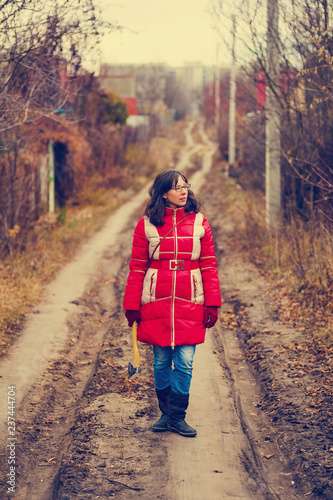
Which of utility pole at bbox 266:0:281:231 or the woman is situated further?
utility pole at bbox 266:0:281:231

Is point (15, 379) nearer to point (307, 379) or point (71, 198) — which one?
point (307, 379)

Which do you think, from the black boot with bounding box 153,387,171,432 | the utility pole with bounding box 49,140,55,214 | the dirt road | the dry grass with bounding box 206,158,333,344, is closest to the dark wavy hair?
the black boot with bounding box 153,387,171,432

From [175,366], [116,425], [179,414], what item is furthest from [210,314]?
[116,425]

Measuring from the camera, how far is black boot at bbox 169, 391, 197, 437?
4535 millimetres

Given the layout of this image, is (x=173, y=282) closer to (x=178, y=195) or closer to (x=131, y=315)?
(x=131, y=315)

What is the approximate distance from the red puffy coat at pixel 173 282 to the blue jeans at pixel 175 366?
0.42 ft

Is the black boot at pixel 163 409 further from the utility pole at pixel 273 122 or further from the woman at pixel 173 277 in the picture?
the utility pole at pixel 273 122

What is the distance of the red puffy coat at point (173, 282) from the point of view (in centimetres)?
432

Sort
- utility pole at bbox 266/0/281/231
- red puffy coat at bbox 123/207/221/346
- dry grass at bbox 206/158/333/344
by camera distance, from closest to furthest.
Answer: red puffy coat at bbox 123/207/221/346 < dry grass at bbox 206/158/333/344 < utility pole at bbox 266/0/281/231

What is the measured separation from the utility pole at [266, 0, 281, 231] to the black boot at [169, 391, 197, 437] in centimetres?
699

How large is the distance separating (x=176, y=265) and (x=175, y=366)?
0.78 meters

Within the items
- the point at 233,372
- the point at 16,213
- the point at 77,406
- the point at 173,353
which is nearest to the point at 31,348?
the point at 77,406

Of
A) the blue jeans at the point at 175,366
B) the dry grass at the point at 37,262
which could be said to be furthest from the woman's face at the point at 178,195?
the dry grass at the point at 37,262

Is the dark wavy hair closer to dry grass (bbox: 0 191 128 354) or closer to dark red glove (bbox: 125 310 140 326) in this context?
dark red glove (bbox: 125 310 140 326)
